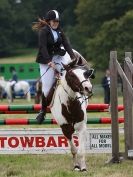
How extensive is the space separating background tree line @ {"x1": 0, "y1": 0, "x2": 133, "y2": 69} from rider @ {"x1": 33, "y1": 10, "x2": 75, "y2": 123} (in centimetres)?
4156

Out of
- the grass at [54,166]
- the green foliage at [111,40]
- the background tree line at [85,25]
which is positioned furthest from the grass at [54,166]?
the green foliage at [111,40]

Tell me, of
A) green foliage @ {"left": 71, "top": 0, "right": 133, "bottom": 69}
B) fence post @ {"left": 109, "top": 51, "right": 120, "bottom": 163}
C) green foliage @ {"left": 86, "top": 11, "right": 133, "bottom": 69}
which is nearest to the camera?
fence post @ {"left": 109, "top": 51, "right": 120, "bottom": 163}

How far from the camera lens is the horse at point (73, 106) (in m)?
9.45

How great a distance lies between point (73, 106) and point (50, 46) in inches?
44.4

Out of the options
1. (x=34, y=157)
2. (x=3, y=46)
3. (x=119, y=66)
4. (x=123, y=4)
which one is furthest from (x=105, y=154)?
(x=3, y=46)

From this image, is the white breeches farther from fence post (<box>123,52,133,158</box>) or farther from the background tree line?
the background tree line

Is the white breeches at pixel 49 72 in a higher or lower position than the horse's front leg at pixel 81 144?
higher

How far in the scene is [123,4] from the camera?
7700 cm

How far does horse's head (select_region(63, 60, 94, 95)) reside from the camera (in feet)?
29.9

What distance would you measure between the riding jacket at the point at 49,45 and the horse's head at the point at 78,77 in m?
0.54

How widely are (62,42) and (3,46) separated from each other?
83.7 metres

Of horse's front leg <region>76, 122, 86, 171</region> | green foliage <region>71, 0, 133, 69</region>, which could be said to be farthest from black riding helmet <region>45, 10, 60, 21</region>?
green foliage <region>71, 0, 133, 69</region>

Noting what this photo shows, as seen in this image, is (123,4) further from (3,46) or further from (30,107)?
(30,107)

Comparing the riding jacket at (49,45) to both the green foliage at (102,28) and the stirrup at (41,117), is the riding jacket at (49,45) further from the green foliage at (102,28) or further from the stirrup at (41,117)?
the green foliage at (102,28)
